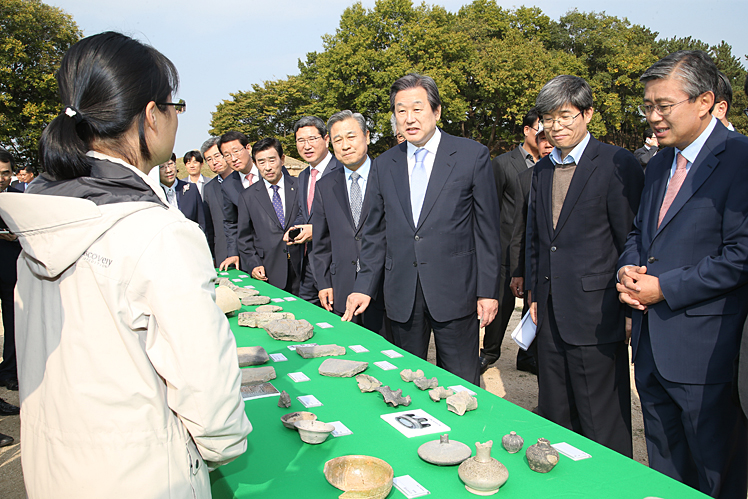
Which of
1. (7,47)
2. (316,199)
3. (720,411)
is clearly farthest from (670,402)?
(7,47)

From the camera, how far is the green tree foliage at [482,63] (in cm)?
2558

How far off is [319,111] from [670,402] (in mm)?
28077

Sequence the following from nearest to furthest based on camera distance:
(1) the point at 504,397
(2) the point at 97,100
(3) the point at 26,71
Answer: (2) the point at 97,100
(1) the point at 504,397
(3) the point at 26,71

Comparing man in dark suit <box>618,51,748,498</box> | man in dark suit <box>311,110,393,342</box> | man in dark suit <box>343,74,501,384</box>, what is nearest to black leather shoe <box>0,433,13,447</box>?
man in dark suit <box>311,110,393,342</box>

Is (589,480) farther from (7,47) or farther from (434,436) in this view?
(7,47)

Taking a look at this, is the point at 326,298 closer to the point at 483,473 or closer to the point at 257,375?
the point at 257,375

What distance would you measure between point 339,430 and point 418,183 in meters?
1.70

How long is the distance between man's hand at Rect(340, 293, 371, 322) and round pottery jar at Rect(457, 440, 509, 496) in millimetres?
1656

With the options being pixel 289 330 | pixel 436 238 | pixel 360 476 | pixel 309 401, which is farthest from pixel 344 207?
pixel 360 476

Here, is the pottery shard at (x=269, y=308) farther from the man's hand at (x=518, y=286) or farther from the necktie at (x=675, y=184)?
the necktie at (x=675, y=184)

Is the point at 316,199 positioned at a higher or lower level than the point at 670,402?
higher

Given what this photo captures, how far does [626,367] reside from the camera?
271 cm

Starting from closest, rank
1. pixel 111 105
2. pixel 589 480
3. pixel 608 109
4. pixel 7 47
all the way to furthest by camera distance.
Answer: pixel 111 105
pixel 589 480
pixel 7 47
pixel 608 109

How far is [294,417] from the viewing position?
1.65m
